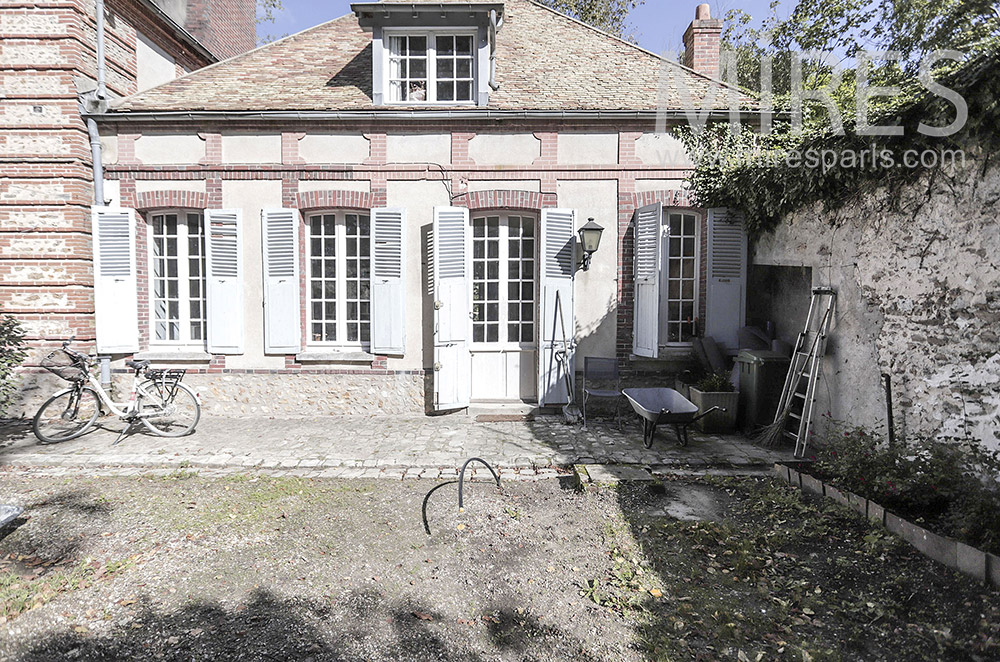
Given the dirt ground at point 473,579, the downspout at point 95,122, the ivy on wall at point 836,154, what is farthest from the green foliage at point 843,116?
the downspout at point 95,122

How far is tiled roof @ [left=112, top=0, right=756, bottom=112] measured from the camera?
838 cm

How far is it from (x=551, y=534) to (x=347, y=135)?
20.7ft

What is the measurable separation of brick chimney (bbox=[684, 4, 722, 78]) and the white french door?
13.7 feet

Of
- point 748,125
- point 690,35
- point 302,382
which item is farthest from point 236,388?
point 690,35

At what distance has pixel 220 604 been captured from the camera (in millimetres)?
3613

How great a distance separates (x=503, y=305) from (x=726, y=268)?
10.4 ft

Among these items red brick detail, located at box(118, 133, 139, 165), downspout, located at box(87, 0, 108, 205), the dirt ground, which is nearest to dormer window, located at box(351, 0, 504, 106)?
red brick detail, located at box(118, 133, 139, 165)

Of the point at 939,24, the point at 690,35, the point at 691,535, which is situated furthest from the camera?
the point at 939,24

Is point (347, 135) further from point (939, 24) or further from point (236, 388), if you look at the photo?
point (939, 24)

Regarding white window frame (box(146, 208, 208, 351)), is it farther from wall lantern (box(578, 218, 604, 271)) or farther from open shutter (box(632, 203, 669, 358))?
open shutter (box(632, 203, 669, 358))

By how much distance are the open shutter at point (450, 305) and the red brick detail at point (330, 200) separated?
117 centimetres

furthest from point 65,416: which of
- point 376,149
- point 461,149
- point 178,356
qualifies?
point 461,149

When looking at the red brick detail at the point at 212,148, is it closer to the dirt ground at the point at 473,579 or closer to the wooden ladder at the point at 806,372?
the dirt ground at the point at 473,579

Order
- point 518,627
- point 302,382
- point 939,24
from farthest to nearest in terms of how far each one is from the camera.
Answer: point 939,24 → point 302,382 → point 518,627
